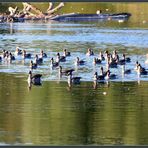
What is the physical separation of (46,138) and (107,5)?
226 feet

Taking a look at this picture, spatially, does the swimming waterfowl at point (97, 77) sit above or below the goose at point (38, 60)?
below

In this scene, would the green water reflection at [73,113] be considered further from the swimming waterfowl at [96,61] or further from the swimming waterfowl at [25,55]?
the swimming waterfowl at [25,55]

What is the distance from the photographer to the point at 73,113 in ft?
76.8

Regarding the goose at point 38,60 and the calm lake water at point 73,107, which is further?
the goose at point 38,60

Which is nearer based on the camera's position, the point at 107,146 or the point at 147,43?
the point at 107,146

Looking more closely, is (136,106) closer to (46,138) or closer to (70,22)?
(46,138)

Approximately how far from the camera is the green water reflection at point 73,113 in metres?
20.0

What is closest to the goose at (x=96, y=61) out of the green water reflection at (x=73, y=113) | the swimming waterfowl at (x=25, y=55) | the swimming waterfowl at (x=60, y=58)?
the swimming waterfowl at (x=60, y=58)

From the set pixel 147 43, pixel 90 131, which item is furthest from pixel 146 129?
pixel 147 43

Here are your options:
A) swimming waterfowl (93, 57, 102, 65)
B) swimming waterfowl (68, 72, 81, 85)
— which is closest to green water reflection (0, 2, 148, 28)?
swimming waterfowl (93, 57, 102, 65)

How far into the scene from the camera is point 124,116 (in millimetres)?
23031

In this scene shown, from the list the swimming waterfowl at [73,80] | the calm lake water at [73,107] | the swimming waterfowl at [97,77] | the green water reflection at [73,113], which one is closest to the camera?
the green water reflection at [73,113]

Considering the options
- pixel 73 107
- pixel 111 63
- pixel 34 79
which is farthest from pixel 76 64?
pixel 73 107

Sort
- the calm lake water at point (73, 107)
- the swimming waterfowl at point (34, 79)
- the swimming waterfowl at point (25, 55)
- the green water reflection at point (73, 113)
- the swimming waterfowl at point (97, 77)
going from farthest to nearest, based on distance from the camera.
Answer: the swimming waterfowl at point (25, 55) < the swimming waterfowl at point (97, 77) < the swimming waterfowl at point (34, 79) < the calm lake water at point (73, 107) < the green water reflection at point (73, 113)
